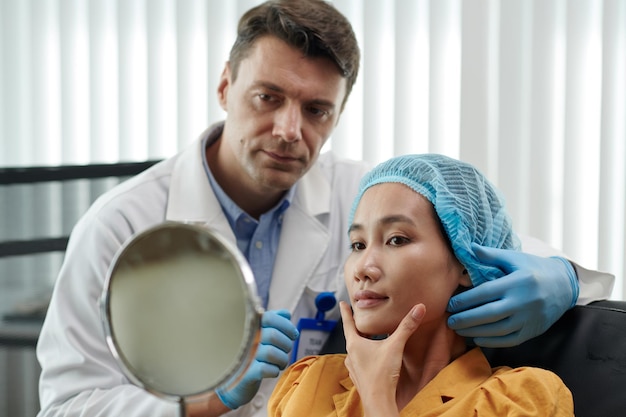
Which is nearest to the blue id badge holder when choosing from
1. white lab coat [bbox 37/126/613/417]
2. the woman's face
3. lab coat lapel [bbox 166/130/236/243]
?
white lab coat [bbox 37/126/613/417]

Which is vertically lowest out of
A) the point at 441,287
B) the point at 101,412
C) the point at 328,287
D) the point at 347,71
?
the point at 101,412

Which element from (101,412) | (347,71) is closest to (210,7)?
(347,71)

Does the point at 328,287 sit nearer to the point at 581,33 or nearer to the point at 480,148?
the point at 480,148

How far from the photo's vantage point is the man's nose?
68.9 inches

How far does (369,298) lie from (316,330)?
0.56 meters

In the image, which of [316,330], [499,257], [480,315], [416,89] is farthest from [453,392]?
[416,89]

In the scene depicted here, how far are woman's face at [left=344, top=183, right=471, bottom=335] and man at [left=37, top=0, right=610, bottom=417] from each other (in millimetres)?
211

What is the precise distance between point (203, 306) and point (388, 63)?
2054 mm

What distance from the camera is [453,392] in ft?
4.11

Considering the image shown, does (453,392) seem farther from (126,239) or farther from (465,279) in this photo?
(126,239)

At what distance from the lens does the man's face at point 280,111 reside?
5.81 feet

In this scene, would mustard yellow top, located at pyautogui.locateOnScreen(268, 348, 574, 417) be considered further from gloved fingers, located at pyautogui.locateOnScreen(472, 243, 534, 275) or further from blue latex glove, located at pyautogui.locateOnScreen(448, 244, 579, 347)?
gloved fingers, located at pyautogui.locateOnScreen(472, 243, 534, 275)

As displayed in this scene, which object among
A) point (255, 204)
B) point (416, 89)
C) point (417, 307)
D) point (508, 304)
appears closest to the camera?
point (417, 307)

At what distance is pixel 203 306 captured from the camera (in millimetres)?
760
